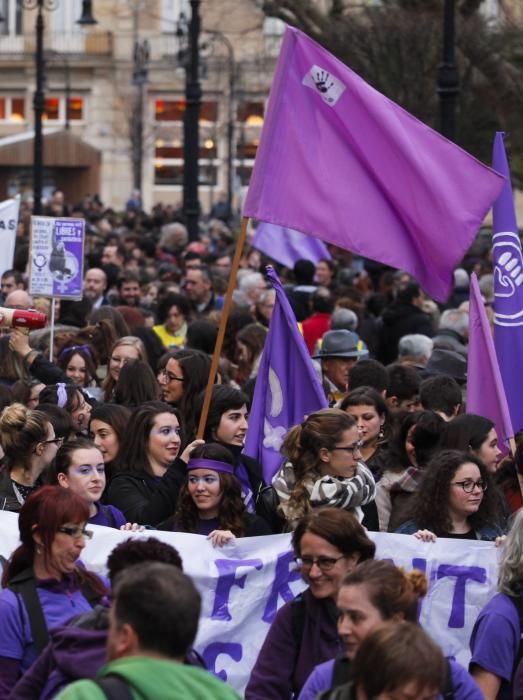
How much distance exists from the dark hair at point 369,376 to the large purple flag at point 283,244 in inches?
296

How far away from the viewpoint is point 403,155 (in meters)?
8.06

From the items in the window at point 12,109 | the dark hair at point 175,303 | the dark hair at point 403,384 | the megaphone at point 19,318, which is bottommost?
the window at point 12,109

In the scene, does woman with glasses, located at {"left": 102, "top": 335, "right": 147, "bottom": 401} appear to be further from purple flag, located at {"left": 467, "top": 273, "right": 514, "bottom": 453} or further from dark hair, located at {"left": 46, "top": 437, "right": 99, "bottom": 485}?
dark hair, located at {"left": 46, "top": 437, "right": 99, "bottom": 485}

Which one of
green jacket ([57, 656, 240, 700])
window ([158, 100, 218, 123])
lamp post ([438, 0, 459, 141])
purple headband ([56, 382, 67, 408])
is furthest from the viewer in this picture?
window ([158, 100, 218, 123])

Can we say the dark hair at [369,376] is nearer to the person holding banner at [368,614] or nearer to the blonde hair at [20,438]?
the blonde hair at [20,438]

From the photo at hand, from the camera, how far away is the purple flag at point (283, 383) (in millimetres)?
7785

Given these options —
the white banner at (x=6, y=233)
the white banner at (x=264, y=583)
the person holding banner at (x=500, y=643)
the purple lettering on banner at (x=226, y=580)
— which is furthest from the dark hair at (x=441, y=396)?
the white banner at (x=6, y=233)

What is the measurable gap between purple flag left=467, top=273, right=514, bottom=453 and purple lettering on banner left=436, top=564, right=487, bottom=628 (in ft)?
4.43

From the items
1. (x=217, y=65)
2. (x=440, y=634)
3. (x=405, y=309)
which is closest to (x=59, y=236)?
(x=405, y=309)

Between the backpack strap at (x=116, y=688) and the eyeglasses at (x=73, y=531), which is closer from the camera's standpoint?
the backpack strap at (x=116, y=688)

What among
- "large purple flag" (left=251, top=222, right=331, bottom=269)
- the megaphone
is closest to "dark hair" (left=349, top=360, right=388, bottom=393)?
the megaphone

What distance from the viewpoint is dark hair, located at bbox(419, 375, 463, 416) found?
827 centimetres

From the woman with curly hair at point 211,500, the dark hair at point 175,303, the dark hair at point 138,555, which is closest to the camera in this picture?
the dark hair at point 138,555

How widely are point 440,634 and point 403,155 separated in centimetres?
249
